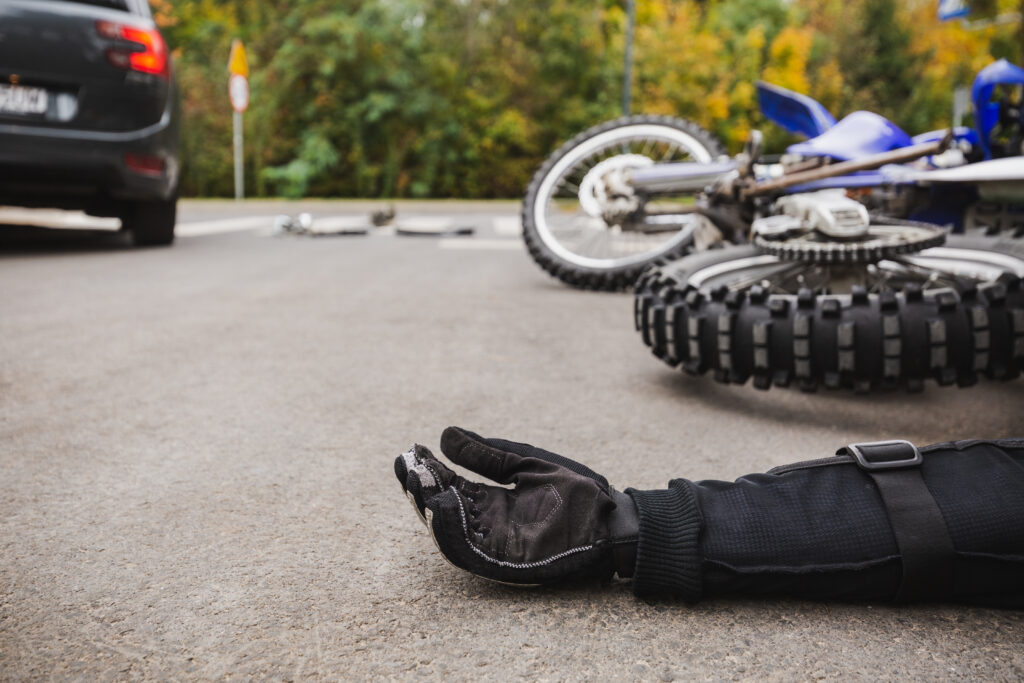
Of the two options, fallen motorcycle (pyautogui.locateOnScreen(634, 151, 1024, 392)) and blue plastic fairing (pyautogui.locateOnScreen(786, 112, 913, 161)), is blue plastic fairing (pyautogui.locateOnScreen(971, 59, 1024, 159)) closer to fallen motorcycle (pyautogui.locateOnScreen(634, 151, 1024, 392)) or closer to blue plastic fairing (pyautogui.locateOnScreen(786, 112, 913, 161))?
blue plastic fairing (pyautogui.locateOnScreen(786, 112, 913, 161))

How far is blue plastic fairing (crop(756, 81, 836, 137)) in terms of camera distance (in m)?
3.23

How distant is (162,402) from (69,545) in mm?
841

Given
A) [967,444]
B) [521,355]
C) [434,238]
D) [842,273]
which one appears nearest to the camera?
[967,444]

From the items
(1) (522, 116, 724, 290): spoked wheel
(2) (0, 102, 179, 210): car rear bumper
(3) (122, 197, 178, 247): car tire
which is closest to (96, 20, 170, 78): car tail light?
(2) (0, 102, 179, 210): car rear bumper

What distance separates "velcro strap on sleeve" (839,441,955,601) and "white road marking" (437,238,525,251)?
5194mm

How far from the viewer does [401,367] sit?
2551 mm

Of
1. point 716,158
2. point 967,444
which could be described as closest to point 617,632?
point 967,444

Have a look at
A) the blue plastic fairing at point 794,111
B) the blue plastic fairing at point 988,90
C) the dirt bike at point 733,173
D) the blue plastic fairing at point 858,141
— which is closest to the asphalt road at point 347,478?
the dirt bike at point 733,173

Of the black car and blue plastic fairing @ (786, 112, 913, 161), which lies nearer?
blue plastic fairing @ (786, 112, 913, 161)

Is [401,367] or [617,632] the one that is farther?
[401,367]

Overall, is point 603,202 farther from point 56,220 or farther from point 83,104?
point 56,220

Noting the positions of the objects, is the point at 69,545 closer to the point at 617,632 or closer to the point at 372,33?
the point at 617,632

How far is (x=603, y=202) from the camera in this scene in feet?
13.3

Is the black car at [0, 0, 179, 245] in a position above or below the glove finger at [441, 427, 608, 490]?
above
